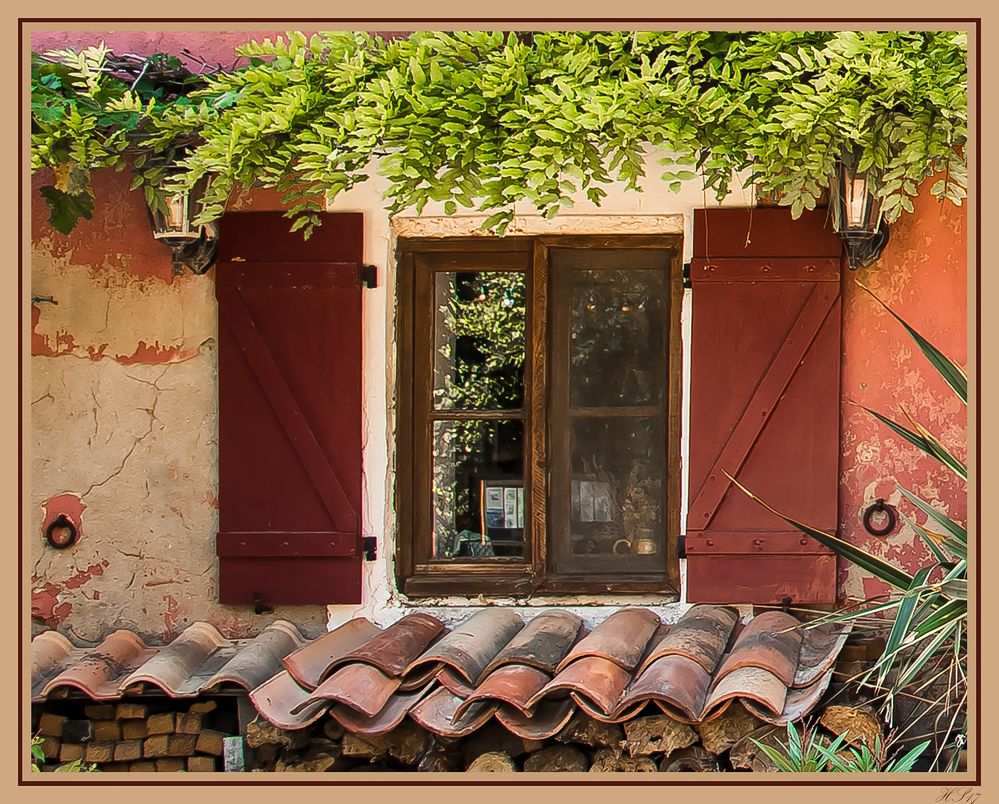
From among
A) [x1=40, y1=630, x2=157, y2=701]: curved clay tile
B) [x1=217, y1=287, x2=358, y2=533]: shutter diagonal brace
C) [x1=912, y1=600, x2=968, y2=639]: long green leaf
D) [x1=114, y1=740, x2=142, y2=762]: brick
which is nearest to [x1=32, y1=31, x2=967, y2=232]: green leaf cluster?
[x1=217, y1=287, x2=358, y2=533]: shutter diagonal brace

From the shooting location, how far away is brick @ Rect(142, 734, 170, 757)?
427cm

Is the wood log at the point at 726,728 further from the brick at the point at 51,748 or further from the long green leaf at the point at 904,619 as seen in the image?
the brick at the point at 51,748

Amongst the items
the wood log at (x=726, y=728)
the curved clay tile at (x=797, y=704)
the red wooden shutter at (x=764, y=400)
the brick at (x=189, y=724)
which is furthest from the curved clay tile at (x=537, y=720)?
the brick at (x=189, y=724)

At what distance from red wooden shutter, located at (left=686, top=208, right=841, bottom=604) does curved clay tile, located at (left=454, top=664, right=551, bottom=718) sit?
0.97 m

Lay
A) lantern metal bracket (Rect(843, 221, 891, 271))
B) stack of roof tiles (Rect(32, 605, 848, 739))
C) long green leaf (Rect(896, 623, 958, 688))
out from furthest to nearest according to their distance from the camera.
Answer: lantern metal bracket (Rect(843, 221, 891, 271)), stack of roof tiles (Rect(32, 605, 848, 739)), long green leaf (Rect(896, 623, 958, 688))

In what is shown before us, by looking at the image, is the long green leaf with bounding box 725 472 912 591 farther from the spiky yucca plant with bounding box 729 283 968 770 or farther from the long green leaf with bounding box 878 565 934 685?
the long green leaf with bounding box 878 565 934 685

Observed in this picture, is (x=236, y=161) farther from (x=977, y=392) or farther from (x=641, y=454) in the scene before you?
(x=977, y=392)

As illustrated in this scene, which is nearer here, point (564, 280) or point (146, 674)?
point (146, 674)

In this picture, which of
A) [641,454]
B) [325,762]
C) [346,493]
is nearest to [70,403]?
[346,493]

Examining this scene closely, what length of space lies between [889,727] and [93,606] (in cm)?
286

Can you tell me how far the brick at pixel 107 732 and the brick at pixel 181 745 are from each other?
177 mm

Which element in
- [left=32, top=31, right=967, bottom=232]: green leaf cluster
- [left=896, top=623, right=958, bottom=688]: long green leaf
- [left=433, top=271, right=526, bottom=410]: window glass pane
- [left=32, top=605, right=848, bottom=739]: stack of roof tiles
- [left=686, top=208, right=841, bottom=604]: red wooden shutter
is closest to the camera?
[left=896, top=623, right=958, bottom=688]: long green leaf

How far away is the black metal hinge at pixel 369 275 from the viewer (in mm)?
4676

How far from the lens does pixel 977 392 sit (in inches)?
131
